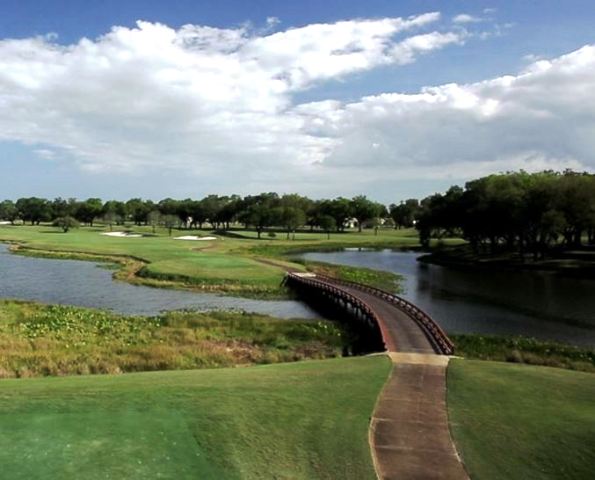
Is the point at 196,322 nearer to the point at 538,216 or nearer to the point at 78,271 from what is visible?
the point at 78,271

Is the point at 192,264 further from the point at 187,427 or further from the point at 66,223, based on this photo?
the point at 66,223

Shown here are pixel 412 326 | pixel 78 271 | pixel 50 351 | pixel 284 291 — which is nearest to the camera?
pixel 50 351

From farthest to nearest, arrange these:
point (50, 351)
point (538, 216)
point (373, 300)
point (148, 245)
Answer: point (148, 245) → point (538, 216) → point (373, 300) → point (50, 351)

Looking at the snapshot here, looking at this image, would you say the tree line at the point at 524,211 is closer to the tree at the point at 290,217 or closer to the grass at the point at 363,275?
the grass at the point at 363,275

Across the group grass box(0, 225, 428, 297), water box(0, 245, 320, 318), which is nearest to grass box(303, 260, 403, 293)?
grass box(0, 225, 428, 297)

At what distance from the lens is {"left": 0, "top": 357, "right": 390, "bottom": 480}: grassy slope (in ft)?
45.5

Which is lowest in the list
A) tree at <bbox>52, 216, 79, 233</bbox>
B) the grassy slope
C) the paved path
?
the paved path

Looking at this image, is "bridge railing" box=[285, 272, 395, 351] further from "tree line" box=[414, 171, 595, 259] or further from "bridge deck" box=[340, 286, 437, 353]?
"tree line" box=[414, 171, 595, 259]

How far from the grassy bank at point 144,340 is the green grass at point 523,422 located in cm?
1358

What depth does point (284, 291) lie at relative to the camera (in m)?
67.7

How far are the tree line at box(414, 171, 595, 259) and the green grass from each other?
252 feet

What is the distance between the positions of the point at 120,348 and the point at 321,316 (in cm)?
2437

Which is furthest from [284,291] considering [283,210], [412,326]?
[283,210]

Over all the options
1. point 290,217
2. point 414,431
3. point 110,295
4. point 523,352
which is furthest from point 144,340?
point 290,217
